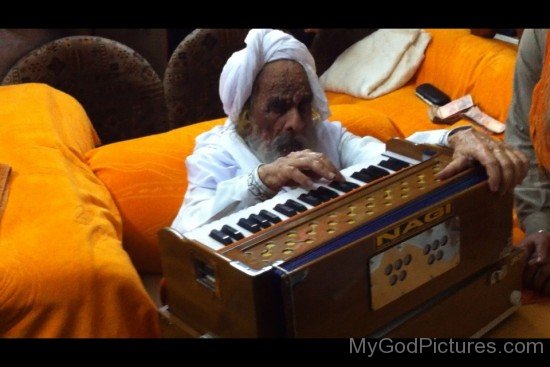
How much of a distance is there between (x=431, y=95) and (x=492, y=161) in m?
1.55

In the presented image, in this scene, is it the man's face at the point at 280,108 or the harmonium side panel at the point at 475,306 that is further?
the man's face at the point at 280,108

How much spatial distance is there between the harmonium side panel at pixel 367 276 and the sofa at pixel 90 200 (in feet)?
1.47

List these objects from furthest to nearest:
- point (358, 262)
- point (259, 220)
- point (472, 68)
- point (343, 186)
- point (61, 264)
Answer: point (472, 68), point (61, 264), point (343, 186), point (259, 220), point (358, 262)

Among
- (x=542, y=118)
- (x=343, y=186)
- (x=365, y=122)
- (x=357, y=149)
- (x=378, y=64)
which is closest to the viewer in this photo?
(x=343, y=186)

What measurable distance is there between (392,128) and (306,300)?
4.11 ft

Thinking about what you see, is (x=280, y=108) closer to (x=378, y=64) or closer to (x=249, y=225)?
(x=249, y=225)

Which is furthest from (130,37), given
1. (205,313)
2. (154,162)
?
(205,313)

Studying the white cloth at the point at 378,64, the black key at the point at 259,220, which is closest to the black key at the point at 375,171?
the black key at the point at 259,220

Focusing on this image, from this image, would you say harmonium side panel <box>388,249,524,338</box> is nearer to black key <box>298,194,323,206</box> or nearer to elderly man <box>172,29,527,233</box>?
black key <box>298,194,323,206</box>

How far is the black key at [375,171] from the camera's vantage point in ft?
3.65

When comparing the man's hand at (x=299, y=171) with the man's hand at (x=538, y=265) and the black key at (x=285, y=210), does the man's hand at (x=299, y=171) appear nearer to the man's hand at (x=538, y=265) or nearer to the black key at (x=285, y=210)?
the black key at (x=285, y=210)

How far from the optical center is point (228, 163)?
1.52m

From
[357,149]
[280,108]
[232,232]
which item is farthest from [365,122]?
→ [232,232]
